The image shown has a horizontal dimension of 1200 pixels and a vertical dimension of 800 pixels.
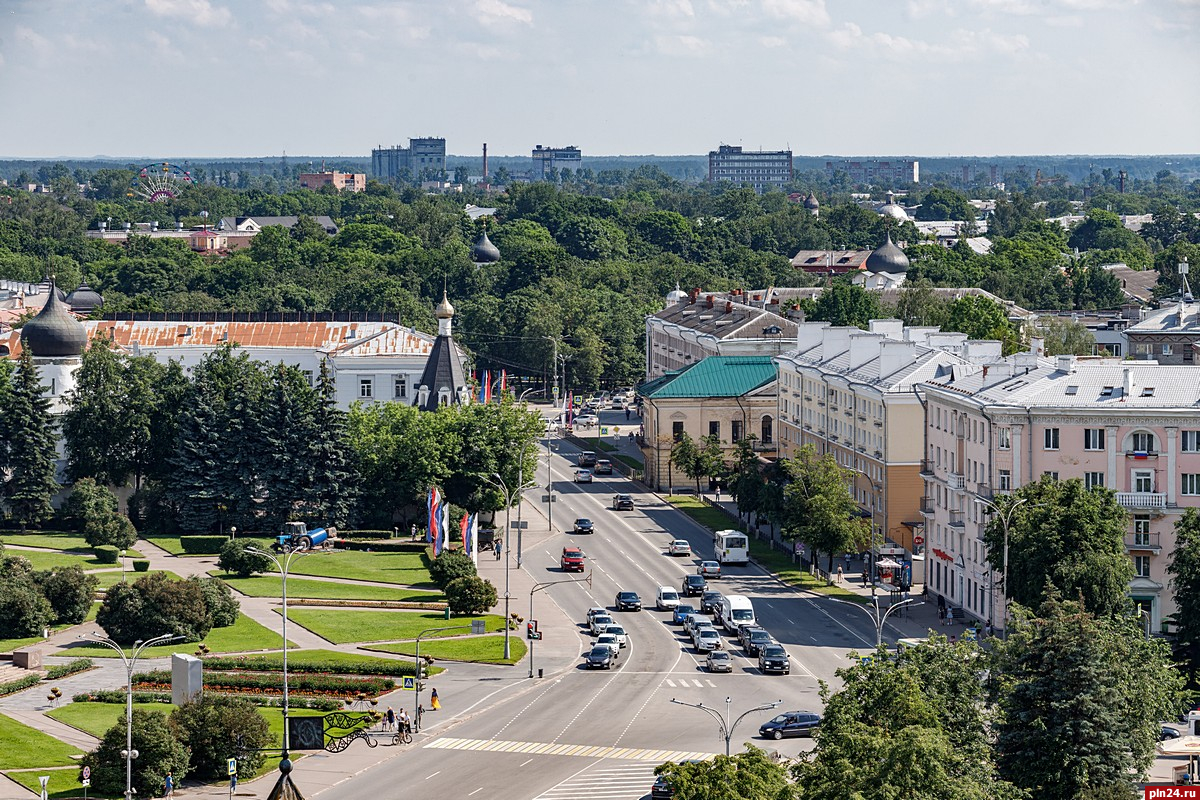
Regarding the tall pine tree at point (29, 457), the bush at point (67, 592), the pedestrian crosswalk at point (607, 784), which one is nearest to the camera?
the pedestrian crosswalk at point (607, 784)

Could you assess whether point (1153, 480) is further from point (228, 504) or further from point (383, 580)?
point (228, 504)

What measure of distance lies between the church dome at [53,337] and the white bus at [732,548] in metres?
56.7

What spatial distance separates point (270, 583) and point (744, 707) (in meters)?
40.8

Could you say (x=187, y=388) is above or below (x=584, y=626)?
above

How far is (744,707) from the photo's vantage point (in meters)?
91.8

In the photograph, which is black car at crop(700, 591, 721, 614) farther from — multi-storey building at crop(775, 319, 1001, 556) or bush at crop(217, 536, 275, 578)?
bush at crop(217, 536, 275, 578)

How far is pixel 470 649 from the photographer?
105938 mm

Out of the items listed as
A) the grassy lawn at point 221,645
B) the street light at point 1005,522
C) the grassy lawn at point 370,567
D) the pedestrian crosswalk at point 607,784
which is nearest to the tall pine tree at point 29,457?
the grassy lawn at point 370,567

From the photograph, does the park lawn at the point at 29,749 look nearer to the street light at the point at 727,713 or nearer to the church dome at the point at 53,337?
the street light at the point at 727,713

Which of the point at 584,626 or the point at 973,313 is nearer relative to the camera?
the point at 584,626

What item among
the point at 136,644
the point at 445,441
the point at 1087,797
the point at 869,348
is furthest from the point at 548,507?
the point at 1087,797

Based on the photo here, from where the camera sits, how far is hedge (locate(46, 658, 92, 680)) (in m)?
99.8

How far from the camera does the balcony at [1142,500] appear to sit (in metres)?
106

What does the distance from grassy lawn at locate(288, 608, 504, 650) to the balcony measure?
Answer: 107ft
